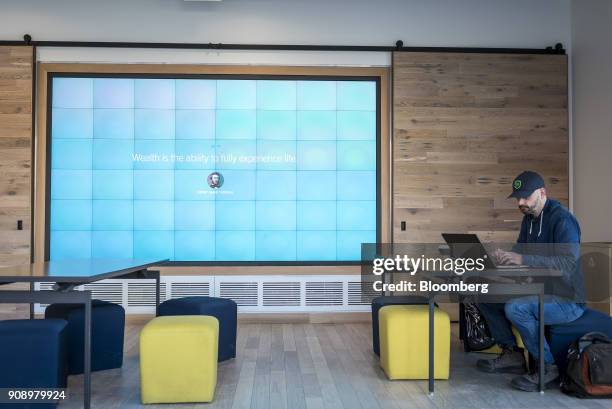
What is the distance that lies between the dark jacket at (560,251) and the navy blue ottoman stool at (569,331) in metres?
0.16

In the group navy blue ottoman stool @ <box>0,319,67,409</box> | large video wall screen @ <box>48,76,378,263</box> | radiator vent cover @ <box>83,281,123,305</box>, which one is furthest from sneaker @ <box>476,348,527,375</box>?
radiator vent cover @ <box>83,281,123,305</box>

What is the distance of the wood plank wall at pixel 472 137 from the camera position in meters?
6.55

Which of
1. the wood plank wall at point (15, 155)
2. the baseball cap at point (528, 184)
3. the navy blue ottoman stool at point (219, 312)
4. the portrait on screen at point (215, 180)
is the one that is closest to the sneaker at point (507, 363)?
the baseball cap at point (528, 184)

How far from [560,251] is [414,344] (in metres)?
1.21

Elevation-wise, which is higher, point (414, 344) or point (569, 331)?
point (569, 331)

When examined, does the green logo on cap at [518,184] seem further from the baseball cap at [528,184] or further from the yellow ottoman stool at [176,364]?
the yellow ottoman stool at [176,364]

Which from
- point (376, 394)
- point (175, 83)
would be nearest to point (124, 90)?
point (175, 83)

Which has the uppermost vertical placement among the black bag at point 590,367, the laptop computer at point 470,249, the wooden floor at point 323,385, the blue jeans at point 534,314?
the laptop computer at point 470,249

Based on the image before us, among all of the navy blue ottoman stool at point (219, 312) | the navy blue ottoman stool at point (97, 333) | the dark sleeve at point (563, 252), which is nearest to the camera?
the dark sleeve at point (563, 252)

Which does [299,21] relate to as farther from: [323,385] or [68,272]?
[323,385]

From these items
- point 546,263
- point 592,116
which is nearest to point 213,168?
point 546,263

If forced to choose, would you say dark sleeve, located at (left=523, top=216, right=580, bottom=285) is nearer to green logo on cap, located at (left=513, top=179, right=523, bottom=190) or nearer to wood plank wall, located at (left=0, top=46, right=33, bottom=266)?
green logo on cap, located at (left=513, top=179, right=523, bottom=190)

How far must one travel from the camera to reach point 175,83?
21.4ft

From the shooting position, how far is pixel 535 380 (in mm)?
3891
